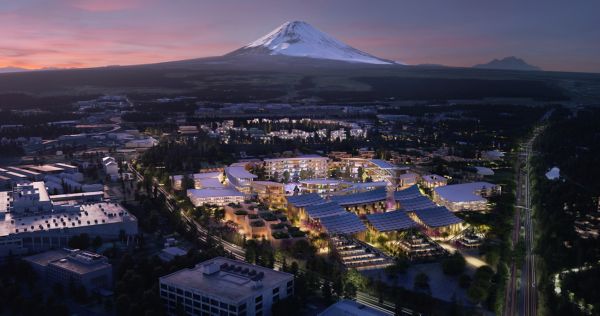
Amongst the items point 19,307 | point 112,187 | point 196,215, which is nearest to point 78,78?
point 112,187

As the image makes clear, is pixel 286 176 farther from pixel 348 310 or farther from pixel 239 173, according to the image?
pixel 348 310

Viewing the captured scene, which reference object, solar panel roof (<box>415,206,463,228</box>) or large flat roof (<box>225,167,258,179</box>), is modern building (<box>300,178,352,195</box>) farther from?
solar panel roof (<box>415,206,463,228</box>)

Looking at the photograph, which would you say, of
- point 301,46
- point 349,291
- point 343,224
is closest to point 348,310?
point 349,291

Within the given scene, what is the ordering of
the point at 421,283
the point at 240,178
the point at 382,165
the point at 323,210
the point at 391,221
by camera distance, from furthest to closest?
the point at 382,165, the point at 240,178, the point at 323,210, the point at 391,221, the point at 421,283

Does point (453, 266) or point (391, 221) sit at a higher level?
point (391, 221)

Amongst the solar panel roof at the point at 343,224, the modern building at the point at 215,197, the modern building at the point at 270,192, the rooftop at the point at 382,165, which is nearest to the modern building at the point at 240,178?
the modern building at the point at 270,192

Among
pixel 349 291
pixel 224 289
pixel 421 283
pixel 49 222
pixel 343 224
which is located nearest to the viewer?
pixel 224 289

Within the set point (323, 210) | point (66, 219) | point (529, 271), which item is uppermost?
point (66, 219)
